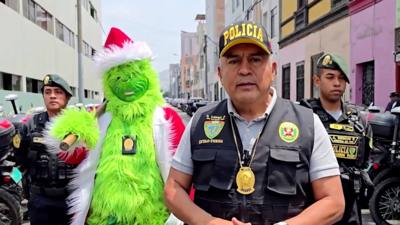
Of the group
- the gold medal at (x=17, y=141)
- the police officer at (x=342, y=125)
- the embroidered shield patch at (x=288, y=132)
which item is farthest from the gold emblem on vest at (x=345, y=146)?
the gold medal at (x=17, y=141)

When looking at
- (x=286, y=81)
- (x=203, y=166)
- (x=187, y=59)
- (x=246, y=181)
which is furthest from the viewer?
(x=187, y=59)

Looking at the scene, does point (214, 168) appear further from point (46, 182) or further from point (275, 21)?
point (275, 21)

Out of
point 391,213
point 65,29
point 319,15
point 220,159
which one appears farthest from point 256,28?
point 65,29

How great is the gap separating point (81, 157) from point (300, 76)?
15.7 metres

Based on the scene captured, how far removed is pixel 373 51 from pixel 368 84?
1.02 meters

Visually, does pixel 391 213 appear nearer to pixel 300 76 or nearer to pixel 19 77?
pixel 300 76

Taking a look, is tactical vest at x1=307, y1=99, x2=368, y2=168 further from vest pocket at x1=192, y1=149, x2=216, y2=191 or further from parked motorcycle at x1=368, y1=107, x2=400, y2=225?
parked motorcycle at x1=368, y1=107, x2=400, y2=225

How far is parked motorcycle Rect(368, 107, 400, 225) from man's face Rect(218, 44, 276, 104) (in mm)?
3609

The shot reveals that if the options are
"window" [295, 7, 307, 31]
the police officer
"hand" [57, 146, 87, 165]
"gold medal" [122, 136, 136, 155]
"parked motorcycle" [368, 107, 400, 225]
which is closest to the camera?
"gold medal" [122, 136, 136, 155]

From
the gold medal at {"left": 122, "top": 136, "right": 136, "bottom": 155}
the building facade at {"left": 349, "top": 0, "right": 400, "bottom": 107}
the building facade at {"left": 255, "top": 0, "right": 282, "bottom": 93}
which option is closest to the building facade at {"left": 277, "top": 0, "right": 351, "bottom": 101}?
the building facade at {"left": 255, "top": 0, "right": 282, "bottom": 93}

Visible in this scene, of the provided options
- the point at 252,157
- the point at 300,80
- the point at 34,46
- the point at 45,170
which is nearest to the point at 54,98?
the point at 45,170

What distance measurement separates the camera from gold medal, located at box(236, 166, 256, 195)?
5.75 feet

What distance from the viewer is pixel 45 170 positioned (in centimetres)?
335

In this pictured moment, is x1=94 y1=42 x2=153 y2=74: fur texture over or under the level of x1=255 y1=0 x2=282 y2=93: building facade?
under
